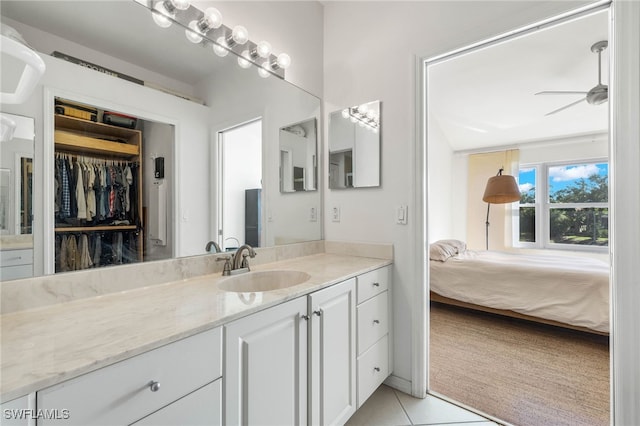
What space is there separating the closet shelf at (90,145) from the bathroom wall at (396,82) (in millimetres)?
1293

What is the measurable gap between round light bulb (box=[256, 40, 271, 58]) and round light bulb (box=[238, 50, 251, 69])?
8 centimetres

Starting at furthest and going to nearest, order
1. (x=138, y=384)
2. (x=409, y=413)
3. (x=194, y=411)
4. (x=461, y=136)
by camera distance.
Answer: (x=461, y=136) → (x=409, y=413) → (x=194, y=411) → (x=138, y=384)

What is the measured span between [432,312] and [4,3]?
145 inches

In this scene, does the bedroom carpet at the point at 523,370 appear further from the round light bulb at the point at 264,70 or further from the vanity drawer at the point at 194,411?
the round light bulb at the point at 264,70

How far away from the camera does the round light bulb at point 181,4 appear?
1.26 metres

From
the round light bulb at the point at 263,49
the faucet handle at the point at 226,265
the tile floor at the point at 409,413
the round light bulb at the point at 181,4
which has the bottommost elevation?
the tile floor at the point at 409,413

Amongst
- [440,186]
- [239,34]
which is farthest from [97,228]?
[440,186]

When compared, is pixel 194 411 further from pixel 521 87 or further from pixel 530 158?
pixel 530 158

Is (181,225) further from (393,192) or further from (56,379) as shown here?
(393,192)

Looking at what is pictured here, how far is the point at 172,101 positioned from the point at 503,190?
430cm

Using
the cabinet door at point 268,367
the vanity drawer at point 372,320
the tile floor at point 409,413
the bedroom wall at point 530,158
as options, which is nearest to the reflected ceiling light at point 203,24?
the cabinet door at point 268,367

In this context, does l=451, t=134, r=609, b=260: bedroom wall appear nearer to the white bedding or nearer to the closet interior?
the white bedding

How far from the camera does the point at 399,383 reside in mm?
1768

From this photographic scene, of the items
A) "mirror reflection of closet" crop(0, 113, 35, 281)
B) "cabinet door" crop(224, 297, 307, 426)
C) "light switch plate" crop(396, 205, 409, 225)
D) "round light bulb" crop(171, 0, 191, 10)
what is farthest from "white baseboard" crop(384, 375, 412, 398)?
"round light bulb" crop(171, 0, 191, 10)
